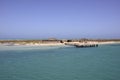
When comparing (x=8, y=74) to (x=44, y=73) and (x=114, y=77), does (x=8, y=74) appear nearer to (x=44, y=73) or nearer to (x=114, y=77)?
(x=44, y=73)

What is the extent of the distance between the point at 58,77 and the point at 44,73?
171 cm

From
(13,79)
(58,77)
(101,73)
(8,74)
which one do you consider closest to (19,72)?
(8,74)

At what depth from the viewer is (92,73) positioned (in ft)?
54.6

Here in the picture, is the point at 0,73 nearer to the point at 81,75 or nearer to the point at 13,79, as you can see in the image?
the point at 13,79

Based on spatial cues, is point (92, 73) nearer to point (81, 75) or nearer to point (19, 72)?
point (81, 75)

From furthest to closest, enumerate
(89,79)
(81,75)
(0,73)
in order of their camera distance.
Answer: (0,73) → (81,75) → (89,79)

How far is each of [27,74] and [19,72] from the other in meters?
1.08

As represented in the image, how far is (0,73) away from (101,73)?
7.64 m

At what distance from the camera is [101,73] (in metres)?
16.6

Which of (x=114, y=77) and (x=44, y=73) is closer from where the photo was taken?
(x=114, y=77)

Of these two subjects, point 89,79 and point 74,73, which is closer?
point 89,79

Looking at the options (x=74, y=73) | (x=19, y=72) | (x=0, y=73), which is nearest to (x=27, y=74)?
(x=19, y=72)

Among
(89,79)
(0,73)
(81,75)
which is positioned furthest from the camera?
(0,73)

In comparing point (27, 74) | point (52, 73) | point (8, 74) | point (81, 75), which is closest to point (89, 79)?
point (81, 75)
